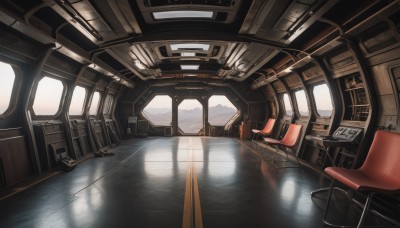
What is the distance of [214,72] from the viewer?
10102 mm

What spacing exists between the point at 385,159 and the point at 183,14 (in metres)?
4.50

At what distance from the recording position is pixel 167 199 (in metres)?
3.68

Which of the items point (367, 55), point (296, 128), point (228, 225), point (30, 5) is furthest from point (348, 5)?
point (30, 5)

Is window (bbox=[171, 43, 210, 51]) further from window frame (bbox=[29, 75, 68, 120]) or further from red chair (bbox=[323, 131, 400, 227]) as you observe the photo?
red chair (bbox=[323, 131, 400, 227])

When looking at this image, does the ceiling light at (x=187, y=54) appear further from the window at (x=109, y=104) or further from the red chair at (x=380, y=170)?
the window at (x=109, y=104)

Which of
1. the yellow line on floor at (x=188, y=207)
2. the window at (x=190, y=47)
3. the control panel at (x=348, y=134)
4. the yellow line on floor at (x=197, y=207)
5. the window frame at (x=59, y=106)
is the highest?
the window at (x=190, y=47)

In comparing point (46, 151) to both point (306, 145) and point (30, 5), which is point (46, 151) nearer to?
point (30, 5)

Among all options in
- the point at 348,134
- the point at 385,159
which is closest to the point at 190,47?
the point at 348,134

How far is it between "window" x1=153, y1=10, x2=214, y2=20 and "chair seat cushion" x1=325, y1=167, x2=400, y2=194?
386cm

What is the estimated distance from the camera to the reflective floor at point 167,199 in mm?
2971

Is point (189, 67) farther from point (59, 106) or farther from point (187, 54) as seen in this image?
point (59, 106)

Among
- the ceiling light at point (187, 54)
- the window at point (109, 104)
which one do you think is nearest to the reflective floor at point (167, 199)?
the ceiling light at point (187, 54)

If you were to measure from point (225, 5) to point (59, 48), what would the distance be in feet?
13.4

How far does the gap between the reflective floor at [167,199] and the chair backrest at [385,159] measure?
770 mm
